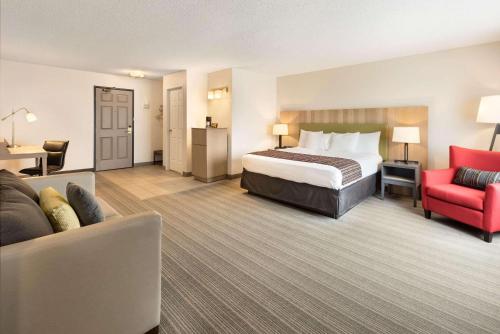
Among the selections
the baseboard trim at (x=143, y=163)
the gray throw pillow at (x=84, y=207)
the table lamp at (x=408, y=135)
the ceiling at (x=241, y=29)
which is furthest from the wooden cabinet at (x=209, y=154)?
the gray throw pillow at (x=84, y=207)

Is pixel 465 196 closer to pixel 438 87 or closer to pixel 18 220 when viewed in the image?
pixel 438 87

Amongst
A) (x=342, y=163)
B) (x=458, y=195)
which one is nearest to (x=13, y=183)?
(x=342, y=163)

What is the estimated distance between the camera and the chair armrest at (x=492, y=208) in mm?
2771

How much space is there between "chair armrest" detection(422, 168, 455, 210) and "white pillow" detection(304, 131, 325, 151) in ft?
6.83

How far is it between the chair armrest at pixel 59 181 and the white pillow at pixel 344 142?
399 centimetres

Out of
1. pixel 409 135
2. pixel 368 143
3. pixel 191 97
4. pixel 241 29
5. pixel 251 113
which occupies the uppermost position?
pixel 241 29

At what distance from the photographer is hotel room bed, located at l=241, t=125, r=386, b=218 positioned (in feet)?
11.6

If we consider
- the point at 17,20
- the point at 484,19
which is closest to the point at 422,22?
the point at 484,19

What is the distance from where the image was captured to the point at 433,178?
11.5 feet

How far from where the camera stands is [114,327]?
1385 mm

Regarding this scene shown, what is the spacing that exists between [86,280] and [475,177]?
408 cm

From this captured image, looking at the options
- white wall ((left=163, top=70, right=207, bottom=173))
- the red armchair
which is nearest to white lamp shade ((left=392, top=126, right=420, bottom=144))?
the red armchair

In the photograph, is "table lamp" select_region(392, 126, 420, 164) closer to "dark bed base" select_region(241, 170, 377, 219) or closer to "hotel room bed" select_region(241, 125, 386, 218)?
"hotel room bed" select_region(241, 125, 386, 218)

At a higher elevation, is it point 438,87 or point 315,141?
point 438,87
